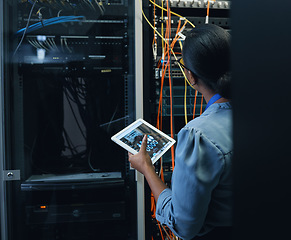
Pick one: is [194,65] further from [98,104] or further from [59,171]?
[59,171]

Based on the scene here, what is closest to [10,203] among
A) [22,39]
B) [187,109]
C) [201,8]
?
[22,39]

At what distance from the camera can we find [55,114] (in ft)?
4.95

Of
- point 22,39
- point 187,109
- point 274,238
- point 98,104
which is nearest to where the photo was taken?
point 274,238

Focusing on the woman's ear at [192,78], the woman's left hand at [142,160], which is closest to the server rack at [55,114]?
the woman's left hand at [142,160]

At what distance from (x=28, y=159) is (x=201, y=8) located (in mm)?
1137

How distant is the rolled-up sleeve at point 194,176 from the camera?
0.67m

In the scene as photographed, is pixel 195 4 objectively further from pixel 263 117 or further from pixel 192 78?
pixel 263 117

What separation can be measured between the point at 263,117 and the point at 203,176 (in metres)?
0.46

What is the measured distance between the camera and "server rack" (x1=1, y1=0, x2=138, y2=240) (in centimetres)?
130

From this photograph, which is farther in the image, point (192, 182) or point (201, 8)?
point (201, 8)

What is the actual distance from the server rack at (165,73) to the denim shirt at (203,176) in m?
0.62

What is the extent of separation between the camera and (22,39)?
127 centimetres

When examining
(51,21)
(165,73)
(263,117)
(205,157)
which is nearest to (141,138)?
(165,73)

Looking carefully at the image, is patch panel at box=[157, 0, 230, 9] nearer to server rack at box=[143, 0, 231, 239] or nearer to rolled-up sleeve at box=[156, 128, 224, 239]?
server rack at box=[143, 0, 231, 239]
